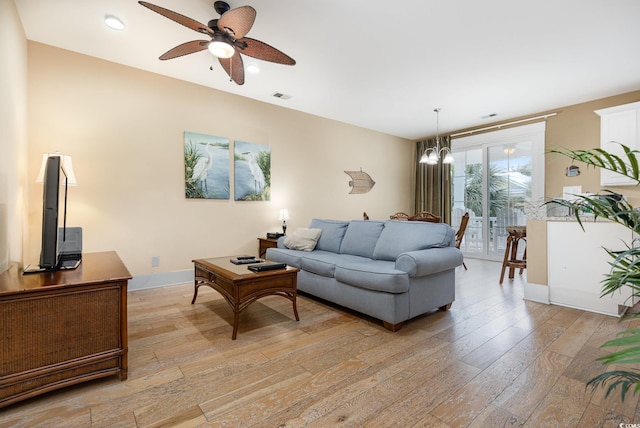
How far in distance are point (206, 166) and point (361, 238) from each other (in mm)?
2338

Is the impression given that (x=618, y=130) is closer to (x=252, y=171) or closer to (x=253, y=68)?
(x=253, y=68)

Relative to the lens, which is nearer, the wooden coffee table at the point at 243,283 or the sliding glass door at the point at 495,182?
the wooden coffee table at the point at 243,283

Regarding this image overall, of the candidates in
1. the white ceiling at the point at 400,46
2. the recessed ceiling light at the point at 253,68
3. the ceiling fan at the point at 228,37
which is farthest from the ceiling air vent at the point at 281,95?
the ceiling fan at the point at 228,37

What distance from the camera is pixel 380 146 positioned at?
6.48 metres

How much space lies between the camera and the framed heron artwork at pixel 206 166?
13.0 ft

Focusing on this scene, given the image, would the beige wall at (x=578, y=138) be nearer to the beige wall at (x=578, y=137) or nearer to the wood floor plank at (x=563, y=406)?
the beige wall at (x=578, y=137)

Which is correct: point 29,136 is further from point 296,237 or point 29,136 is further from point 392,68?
point 392,68

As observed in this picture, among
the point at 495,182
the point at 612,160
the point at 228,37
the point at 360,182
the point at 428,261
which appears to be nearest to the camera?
the point at 612,160

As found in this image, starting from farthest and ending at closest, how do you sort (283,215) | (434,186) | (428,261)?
(434,186) < (283,215) < (428,261)

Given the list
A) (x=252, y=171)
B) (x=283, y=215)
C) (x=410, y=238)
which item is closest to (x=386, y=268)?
(x=410, y=238)

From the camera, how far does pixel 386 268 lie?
2.58 meters

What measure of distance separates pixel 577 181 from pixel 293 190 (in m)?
4.55

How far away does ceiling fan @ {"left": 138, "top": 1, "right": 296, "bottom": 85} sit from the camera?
6.88 ft

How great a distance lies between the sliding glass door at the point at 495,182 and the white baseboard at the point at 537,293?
2301mm
